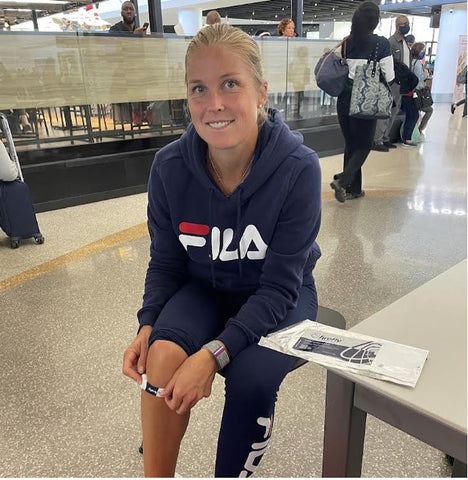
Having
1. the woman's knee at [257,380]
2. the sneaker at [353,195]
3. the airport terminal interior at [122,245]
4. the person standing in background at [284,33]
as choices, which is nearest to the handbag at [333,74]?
the airport terminal interior at [122,245]

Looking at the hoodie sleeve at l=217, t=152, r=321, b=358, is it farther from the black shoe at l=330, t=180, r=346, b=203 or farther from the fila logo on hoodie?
the black shoe at l=330, t=180, r=346, b=203

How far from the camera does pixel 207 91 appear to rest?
113cm

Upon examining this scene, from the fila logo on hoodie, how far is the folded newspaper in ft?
1.27

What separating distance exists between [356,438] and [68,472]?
980mm

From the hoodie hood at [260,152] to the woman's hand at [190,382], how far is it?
0.42m

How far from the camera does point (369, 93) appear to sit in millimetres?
3572

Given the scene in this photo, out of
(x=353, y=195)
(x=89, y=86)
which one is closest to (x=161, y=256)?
(x=353, y=195)

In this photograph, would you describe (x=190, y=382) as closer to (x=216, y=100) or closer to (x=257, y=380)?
(x=257, y=380)

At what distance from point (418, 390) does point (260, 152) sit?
71 cm

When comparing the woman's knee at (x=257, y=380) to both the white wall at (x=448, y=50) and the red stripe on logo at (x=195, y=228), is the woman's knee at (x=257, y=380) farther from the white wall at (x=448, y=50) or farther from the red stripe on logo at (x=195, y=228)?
the white wall at (x=448, y=50)

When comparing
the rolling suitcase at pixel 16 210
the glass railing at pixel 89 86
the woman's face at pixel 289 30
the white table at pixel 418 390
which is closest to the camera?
the white table at pixel 418 390

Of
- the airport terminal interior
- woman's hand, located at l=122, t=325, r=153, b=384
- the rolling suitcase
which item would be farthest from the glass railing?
woman's hand, located at l=122, t=325, r=153, b=384

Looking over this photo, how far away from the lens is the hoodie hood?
1171mm

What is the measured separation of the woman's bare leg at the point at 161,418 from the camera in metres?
1.06
